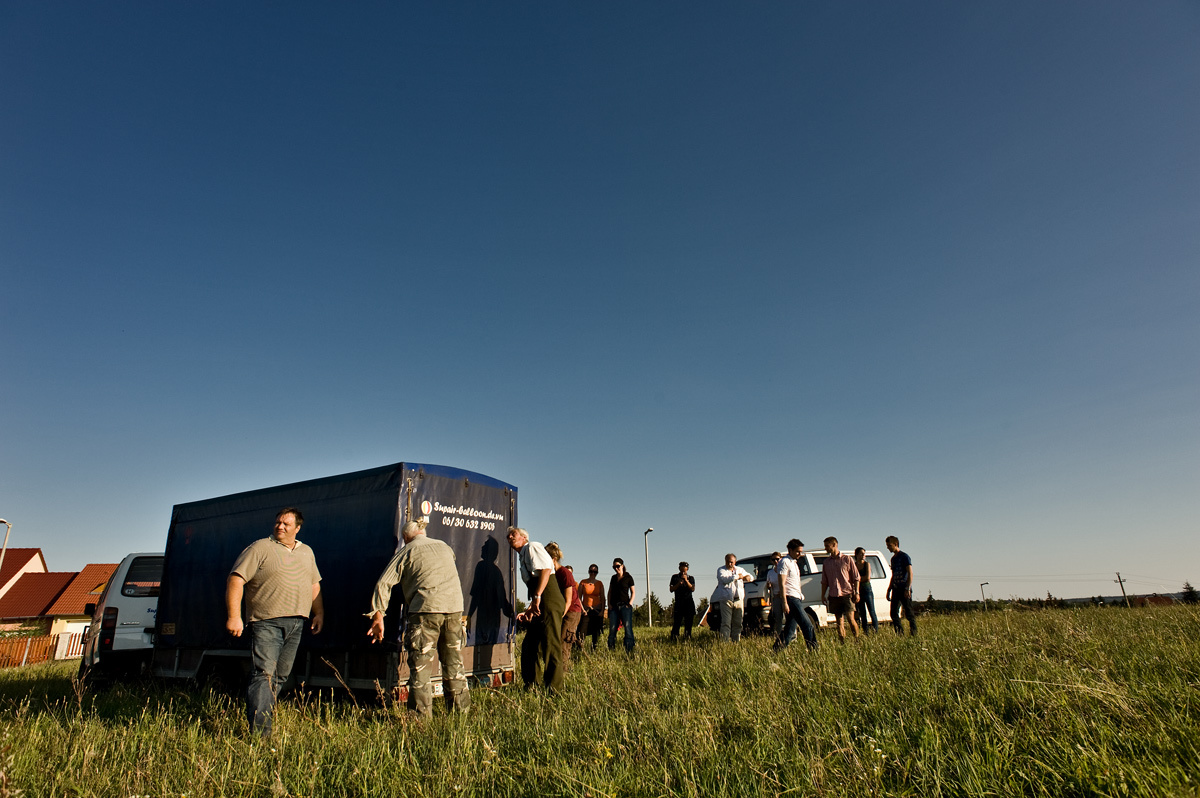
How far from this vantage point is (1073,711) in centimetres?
356

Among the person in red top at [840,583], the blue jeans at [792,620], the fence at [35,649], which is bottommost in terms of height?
the fence at [35,649]

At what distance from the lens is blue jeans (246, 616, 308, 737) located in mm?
5207

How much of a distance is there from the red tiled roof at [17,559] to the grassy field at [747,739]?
187 ft

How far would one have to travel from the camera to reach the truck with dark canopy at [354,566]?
6852 mm

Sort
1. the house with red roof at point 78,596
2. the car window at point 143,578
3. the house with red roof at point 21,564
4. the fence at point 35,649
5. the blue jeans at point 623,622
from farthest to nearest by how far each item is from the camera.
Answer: the house with red roof at point 21,564, the house with red roof at point 78,596, the fence at point 35,649, the blue jeans at point 623,622, the car window at point 143,578

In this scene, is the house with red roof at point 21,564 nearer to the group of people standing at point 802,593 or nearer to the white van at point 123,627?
the white van at point 123,627

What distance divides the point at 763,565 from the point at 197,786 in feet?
37.3

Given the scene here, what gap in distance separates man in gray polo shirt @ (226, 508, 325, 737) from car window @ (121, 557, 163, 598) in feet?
18.1

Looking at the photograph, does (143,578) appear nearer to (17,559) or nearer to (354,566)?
(354,566)

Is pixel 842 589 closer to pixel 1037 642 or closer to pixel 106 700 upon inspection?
pixel 1037 642

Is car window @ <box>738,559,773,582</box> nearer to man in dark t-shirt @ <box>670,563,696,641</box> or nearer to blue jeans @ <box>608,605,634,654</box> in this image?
man in dark t-shirt @ <box>670,563,696,641</box>

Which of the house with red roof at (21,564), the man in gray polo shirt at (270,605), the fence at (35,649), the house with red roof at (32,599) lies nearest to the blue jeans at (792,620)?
the man in gray polo shirt at (270,605)

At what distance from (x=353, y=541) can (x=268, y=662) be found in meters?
1.83

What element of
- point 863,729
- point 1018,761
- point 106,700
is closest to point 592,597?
point 106,700
